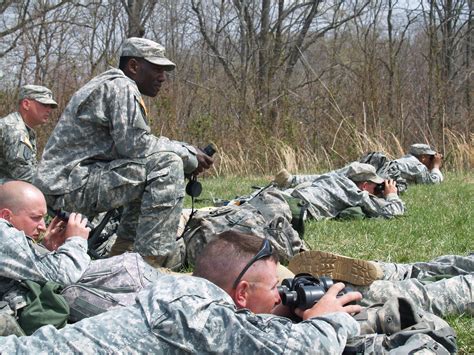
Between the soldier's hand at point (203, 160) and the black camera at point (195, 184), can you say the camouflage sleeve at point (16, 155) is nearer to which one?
the black camera at point (195, 184)

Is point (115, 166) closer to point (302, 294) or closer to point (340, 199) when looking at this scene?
point (302, 294)

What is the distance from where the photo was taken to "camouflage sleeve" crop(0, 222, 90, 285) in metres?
3.27

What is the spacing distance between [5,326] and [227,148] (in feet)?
39.2

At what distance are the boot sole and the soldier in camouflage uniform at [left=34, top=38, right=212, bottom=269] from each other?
121 cm

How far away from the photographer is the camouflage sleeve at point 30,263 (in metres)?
3.27

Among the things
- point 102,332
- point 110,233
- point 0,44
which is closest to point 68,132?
point 110,233

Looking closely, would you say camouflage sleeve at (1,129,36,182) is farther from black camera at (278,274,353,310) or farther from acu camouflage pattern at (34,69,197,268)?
black camera at (278,274,353,310)

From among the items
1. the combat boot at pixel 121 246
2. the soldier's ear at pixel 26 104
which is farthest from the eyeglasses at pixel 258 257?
the soldier's ear at pixel 26 104

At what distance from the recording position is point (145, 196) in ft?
17.0

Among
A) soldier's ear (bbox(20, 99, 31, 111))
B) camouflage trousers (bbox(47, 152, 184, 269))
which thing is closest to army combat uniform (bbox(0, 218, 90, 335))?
camouflage trousers (bbox(47, 152, 184, 269))

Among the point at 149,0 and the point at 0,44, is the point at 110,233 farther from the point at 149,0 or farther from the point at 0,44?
the point at 149,0

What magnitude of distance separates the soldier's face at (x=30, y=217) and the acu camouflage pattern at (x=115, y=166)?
4.48 ft

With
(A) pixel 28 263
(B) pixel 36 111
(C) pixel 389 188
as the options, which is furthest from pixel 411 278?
(B) pixel 36 111

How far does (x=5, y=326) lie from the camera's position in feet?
9.52
